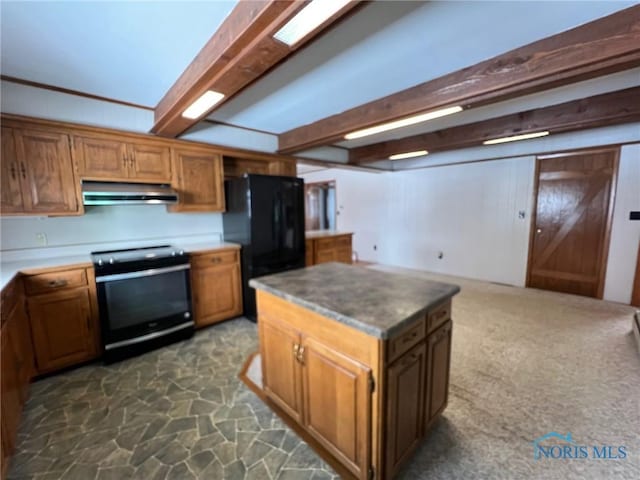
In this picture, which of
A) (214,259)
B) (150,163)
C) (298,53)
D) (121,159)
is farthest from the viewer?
(214,259)

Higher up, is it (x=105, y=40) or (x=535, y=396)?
(x=105, y=40)

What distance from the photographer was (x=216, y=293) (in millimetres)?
3254

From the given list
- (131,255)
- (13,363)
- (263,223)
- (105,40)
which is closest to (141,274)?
(131,255)

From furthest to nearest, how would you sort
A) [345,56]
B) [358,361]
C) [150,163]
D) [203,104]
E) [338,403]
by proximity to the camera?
[150,163] → [203,104] → [345,56] → [338,403] → [358,361]

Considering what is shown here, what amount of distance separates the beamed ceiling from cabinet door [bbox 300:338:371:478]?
1654 mm

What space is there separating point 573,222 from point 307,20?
4.83 m

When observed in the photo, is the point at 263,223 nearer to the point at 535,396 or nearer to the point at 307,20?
the point at 307,20

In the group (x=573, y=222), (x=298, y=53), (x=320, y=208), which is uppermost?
(x=298, y=53)

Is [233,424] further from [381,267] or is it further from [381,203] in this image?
[381,203]

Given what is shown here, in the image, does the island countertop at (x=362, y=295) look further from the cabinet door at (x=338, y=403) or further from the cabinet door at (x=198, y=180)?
the cabinet door at (x=198, y=180)

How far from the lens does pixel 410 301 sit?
1.45 meters

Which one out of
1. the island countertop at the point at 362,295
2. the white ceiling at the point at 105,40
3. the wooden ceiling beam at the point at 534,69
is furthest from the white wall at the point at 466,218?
the white ceiling at the point at 105,40

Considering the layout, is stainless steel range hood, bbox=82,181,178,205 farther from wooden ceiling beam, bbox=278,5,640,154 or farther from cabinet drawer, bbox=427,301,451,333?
cabinet drawer, bbox=427,301,451,333

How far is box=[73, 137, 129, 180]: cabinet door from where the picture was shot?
251cm
